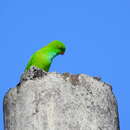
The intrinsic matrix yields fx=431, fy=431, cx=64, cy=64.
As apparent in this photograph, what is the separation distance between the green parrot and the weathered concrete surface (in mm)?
3377

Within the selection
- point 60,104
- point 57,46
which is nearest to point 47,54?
point 57,46

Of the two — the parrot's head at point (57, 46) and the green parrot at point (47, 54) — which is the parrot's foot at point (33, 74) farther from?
the parrot's head at point (57, 46)

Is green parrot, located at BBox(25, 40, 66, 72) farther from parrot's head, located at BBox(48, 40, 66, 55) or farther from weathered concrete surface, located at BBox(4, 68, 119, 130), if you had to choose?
weathered concrete surface, located at BBox(4, 68, 119, 130)

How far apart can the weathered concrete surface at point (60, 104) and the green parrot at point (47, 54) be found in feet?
11.1

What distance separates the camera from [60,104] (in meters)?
4.39

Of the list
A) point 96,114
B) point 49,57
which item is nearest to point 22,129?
point 96,114

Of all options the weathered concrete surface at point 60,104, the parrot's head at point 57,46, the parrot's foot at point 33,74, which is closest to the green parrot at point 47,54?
the parrot's head at point 57,46

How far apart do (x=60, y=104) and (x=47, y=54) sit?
399 centimetres

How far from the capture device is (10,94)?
15.5 ft

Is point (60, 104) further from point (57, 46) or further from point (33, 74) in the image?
point (57, 46)

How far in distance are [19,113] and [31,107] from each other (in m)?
0.15

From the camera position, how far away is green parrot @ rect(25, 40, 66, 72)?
816 centimetres

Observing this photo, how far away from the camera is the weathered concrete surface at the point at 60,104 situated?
14.2 feet

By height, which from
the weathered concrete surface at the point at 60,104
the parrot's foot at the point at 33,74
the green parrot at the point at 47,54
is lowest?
the weathered concrete surface at the point at 60,104
